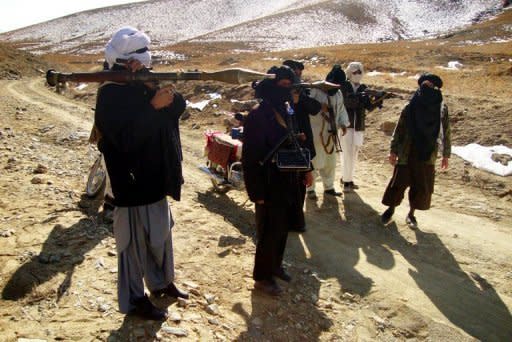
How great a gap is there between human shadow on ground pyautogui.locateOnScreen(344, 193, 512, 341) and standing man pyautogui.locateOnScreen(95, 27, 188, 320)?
8.61ft

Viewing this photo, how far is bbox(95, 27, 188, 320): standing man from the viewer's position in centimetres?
275

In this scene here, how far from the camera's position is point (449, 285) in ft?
14.0

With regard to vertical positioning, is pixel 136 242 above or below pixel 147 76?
below

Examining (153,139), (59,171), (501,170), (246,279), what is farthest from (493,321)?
(59,171)

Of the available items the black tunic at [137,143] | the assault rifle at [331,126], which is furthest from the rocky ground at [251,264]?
the black tunic at [137,143]

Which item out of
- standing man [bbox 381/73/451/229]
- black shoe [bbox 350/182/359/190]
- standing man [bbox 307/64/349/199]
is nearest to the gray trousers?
standing man [bbox 381/73/451/229]

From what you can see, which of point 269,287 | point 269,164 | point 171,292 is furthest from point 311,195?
point 171,292

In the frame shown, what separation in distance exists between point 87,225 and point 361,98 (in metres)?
4.34

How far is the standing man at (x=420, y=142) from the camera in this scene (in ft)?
16.2

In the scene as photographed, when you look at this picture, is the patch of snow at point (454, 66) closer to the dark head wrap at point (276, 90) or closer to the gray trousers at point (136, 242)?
the dark head wrap at point (276, 90)

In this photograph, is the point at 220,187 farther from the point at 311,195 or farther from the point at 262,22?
the point at 262,22

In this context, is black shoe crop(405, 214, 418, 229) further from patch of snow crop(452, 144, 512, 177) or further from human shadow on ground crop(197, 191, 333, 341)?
patch of snow crop(452, 144, 512, 177)

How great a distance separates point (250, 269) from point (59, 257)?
179 centimetres

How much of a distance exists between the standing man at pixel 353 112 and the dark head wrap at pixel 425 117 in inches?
58.8
